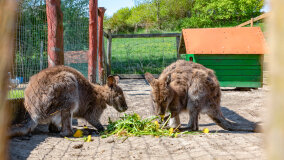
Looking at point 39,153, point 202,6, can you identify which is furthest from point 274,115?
point 202,6

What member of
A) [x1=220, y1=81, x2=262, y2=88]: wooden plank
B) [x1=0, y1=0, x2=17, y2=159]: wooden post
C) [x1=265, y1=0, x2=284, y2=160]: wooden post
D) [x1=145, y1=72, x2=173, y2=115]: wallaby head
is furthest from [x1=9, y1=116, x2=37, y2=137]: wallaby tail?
[x1=220, y1=81, x2=262, y2=88]: wooden plank

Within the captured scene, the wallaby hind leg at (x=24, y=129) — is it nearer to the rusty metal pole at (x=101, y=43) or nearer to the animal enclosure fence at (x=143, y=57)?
the rusty metal pole at (x=101, y=43)

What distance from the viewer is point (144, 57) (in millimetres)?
12062

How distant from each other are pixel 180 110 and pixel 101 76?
160 inches

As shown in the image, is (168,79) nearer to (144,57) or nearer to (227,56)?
(227,56)

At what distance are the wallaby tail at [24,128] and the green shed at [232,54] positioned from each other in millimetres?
4784

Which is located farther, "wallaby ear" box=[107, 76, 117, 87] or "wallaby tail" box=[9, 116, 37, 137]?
"wallaby ear" box=[107, 76, 117, 87]

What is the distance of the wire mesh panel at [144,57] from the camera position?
11.8 meters

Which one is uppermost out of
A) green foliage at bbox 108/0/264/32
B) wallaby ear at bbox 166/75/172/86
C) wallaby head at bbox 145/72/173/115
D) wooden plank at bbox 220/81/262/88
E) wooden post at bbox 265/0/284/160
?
green foliage at bbox 108/0/264/32

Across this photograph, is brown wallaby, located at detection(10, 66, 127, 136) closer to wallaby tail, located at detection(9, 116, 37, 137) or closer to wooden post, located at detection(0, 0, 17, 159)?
wallaby tail, located at detection(9, 116, 37, 137)

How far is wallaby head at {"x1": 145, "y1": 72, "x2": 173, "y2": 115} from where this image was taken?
388 cm

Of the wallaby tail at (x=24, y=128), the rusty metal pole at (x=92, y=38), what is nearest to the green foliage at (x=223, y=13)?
the rusty metal pole at (x=92, y=38)

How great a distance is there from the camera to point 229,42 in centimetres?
751

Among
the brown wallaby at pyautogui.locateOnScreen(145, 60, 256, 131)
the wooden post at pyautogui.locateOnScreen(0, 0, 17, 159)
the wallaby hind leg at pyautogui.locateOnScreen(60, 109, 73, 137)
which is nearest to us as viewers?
A: the wooden post at pyautogui.locateOnScreen(0, 0, 17, 159)
